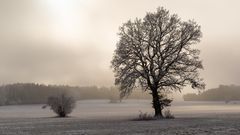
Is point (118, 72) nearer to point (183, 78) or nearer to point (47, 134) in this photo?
point (183, 78)

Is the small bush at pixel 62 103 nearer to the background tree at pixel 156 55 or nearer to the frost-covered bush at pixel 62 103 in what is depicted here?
the frost-covered bush at pixel 62 103

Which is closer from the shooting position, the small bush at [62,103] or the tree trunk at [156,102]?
the tree trunk at [156,102]

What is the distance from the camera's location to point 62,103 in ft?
317

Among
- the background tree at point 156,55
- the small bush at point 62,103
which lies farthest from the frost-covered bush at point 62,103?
the background tree at point 156,55

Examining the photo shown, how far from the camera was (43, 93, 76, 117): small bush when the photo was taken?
3777 inches

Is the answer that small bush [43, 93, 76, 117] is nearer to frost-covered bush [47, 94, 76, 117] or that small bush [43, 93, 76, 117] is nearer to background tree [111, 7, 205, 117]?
frost-covered bush [47, 94, 76, 117]

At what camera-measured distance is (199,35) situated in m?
63.8

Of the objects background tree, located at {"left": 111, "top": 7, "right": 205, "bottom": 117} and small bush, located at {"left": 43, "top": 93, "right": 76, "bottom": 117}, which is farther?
small bush, located at {"left": 43, "top": 93, "right": 76, "bottom": 117}

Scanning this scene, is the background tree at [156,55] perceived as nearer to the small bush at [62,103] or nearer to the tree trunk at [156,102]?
the tree trunk at [156,102]

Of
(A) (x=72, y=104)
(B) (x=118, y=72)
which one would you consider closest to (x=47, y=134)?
(B) (x=118, y=72)

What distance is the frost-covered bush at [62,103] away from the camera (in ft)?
315

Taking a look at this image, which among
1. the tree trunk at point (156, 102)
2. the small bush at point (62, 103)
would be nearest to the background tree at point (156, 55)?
the tree trunk at point (156, 102)

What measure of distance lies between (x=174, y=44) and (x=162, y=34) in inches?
88.7

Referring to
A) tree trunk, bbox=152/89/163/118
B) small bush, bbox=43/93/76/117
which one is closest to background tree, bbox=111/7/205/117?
tree trunk, bbox=152/89/163/118
